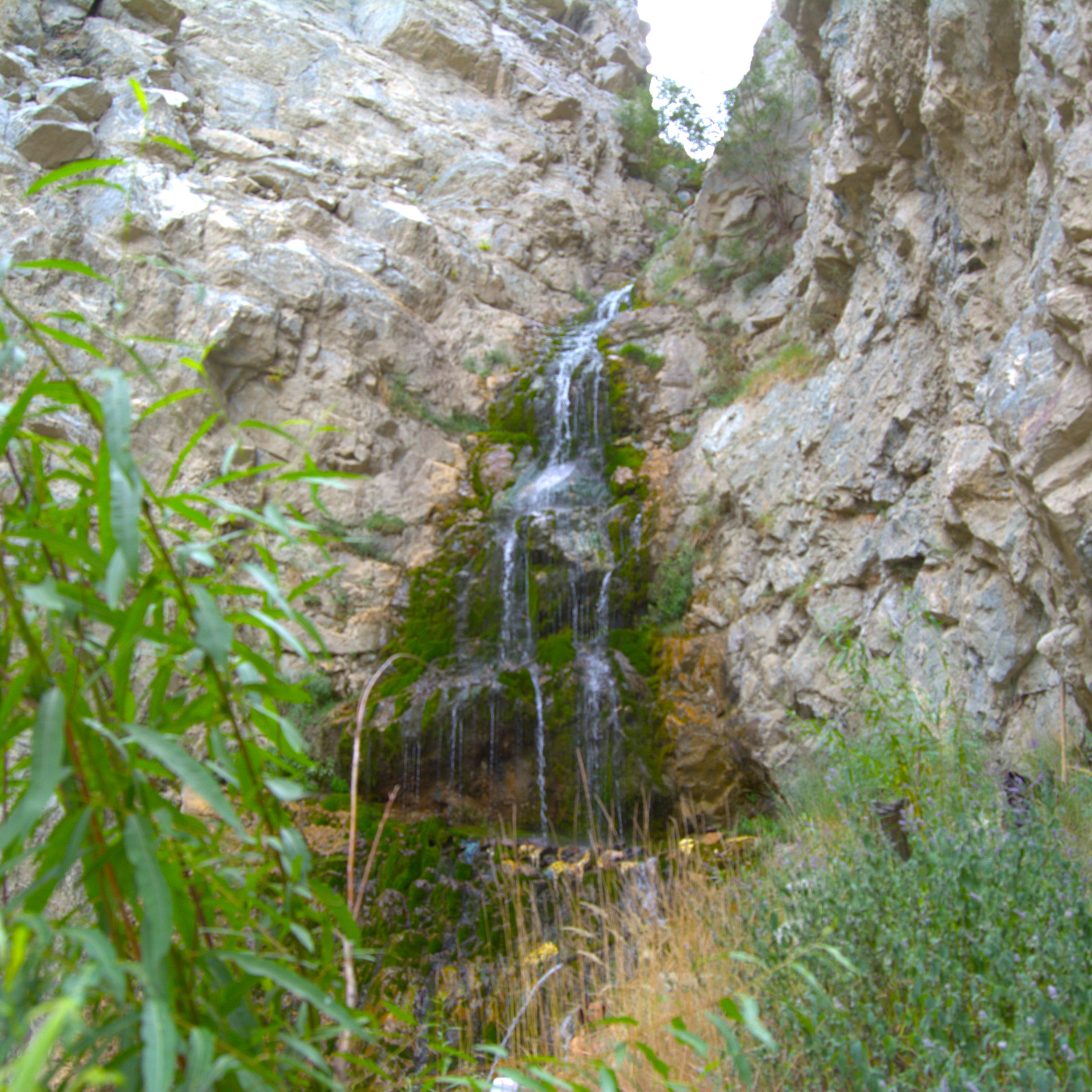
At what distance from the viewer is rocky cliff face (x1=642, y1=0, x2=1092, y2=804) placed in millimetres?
3904

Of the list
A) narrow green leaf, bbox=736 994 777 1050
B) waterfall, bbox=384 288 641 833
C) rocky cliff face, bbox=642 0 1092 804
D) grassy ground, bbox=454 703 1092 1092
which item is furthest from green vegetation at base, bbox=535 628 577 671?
narrow green leaf, bbox=736 994 777 1050

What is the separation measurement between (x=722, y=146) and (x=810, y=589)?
8.19 meters

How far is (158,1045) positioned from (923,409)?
6.60 meters

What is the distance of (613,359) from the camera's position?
461 inches

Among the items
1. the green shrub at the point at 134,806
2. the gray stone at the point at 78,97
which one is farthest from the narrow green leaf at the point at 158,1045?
the gray stone at the point at 78,97

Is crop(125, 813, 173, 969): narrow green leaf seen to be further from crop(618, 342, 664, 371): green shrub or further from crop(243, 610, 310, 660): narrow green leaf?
crop(618, 342, 664, 371): green shrub

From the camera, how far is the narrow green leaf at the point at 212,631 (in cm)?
96

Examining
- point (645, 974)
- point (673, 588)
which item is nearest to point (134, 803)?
point (645, 974)

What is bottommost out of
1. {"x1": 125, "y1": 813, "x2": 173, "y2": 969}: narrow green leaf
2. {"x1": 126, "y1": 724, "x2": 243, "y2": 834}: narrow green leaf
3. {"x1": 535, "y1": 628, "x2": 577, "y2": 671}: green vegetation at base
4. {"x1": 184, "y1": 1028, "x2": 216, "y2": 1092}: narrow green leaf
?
{"x1": 535, "y1": 628, "x2": 577, "y2": 671}: green vegetation at base

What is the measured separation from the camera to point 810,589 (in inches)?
275

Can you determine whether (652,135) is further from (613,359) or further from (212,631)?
(212,631)

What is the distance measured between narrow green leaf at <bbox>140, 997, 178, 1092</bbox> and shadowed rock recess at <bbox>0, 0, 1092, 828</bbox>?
75 centimetres

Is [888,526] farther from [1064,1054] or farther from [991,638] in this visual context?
[1064,1054]

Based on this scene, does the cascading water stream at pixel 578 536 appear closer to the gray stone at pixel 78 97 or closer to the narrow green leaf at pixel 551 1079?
the narrow green leaf at pixel 551 1079
